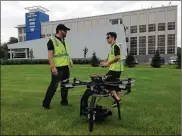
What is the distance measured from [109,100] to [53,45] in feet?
7.44

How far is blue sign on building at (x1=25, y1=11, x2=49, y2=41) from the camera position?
86.2 metres

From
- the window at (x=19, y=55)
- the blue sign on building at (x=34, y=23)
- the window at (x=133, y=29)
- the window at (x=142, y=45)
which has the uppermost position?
the blue sign on building at (x=34, y=23)

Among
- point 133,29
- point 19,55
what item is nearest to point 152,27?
point 133,29

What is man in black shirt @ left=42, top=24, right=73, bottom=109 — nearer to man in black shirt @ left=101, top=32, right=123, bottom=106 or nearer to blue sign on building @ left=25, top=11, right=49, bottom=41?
man in black shirt @ left=101, top=32, right=123, bottom=106

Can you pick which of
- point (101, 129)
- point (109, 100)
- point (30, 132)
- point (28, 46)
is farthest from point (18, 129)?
point (28, 46)

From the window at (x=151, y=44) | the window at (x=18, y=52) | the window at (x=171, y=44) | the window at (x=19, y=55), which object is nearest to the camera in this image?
the window at (x=18, y=52)

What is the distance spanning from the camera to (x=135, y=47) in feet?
238

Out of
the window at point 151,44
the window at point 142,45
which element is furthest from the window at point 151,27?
the window at point 142,45

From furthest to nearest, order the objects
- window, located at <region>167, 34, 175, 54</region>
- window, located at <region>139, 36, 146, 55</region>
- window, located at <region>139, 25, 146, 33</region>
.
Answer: window, located at <region>139, 25, 146, 33</region> < window, located at <region>139, 36, 146, 55</region> < window, located at <region>167, 34, 175, 54</region>

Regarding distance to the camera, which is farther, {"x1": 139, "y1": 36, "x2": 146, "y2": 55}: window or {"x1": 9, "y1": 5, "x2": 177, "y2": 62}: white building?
{"x1": 139, "y1": 36, "x2": 146, "y2": 55}: window

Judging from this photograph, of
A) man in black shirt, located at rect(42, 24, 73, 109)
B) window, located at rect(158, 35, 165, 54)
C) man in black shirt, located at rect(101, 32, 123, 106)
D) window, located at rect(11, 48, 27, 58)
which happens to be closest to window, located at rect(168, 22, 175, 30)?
window, located at rect(158, 35, 165, 54)

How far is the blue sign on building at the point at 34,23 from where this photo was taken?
86.2 meters

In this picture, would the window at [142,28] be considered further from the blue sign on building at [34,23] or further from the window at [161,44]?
the blue sign on building at [34,23]

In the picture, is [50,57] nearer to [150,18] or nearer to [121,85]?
[121,85]
